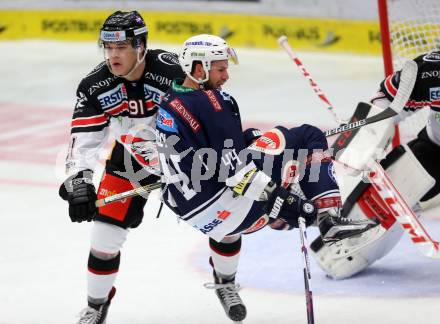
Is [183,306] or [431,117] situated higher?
[431,117]

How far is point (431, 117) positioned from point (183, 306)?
62.9 inches

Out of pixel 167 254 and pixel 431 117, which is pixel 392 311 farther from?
pixel 167 254

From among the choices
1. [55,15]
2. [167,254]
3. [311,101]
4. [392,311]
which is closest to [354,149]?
[392,311]

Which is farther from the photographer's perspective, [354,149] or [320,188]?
[354,149]

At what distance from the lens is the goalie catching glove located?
12.6 ft

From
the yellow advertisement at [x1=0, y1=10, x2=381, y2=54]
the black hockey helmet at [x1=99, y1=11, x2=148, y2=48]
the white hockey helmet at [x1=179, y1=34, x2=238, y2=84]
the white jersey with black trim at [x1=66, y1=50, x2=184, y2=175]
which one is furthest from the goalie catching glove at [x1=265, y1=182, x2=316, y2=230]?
the yellow advertisement at [x1=0, y1=10, x2=381, y2=54]

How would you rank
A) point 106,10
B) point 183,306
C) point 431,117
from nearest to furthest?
point 183,306, point 431,117, point 106,10

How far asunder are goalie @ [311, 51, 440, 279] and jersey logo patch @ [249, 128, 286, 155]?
82cm

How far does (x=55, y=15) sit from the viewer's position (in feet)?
39.4

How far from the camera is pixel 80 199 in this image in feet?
13.6

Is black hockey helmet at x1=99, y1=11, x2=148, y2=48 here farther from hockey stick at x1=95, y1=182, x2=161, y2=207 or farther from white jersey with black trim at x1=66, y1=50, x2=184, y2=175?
hockey stick at x1=95, y1=182, x2=161, y2=207

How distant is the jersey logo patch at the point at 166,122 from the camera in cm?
396

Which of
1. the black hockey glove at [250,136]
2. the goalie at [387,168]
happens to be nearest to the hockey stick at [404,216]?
the goalie at [387,168]

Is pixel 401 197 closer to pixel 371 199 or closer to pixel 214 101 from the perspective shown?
pixel 371 199
